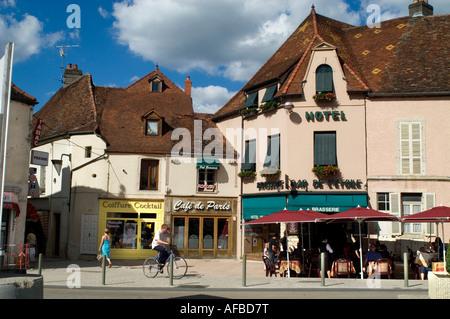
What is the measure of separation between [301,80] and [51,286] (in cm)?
1359

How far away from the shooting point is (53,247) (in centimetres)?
2544

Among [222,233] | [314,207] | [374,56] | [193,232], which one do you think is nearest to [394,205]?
[314,207]

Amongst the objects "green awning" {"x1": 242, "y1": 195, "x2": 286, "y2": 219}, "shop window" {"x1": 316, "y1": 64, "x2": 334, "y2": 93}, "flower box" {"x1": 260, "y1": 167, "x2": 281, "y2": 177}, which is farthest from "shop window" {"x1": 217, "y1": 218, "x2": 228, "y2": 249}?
"shop window" {"x1": 316, "y1": 64, "x2": 334, "y2": 93}

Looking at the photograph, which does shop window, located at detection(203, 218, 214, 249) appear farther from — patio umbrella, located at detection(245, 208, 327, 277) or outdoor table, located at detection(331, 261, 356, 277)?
outdoor table, located at detection(331, 261, 356, 277)

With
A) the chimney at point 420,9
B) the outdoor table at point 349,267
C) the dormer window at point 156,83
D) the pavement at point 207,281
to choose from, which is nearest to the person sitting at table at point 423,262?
Result: the pavement at point 207,281

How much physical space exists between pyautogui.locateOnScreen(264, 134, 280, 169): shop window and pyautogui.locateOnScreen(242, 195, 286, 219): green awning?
1.48 meters

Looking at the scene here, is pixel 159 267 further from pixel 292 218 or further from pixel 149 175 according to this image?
pixel 149 175

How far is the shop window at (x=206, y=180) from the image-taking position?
24.5 m

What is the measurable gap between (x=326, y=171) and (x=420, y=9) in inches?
419

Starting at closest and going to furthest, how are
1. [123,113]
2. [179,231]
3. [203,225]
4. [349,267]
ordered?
[349,267] < [179,231] < [203,225] < [123,113]

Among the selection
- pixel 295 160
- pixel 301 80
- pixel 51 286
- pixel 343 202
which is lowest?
pixel 51 286

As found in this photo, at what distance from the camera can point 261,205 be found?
22.7 m

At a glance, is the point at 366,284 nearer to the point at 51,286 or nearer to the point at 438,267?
the point at 438,267
